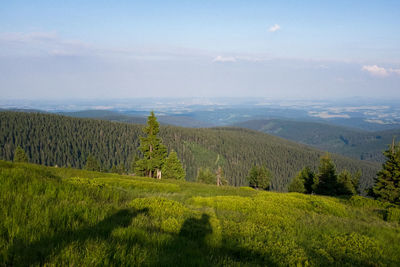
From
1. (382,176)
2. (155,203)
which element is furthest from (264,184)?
(155,203)

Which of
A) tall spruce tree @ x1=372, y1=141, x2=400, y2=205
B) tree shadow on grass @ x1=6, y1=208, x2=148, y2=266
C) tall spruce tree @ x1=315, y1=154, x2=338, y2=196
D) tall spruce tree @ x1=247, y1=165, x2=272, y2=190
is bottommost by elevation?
tall spruce tree @ x1=247, y1=165, x2=272, y2=190

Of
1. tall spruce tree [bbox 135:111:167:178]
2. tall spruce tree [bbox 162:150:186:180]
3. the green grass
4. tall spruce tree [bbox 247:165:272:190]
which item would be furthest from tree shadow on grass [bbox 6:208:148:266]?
tall spruce tree [bbox 247:165:272:190]

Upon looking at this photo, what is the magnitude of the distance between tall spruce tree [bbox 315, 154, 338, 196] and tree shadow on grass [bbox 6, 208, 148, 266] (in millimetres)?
56315

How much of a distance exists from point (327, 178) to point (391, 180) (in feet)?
56.3

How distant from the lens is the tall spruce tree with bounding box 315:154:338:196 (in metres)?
50.8

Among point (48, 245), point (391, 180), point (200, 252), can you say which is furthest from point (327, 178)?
point (48, 245)

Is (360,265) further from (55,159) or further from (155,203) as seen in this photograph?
(55,159)

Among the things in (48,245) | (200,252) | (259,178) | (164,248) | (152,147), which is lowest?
(259,178)

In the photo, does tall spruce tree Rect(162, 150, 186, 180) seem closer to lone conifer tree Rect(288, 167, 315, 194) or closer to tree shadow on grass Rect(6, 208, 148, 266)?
lone conifer tree Rect(288, 167, 315, 194)

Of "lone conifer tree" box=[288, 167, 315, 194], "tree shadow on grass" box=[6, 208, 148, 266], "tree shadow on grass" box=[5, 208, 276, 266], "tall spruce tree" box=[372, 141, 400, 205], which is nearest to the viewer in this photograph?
"tree shadow on grass" box=[6, 208, 148, 266]

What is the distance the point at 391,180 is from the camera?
112 feet

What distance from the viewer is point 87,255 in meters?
2.81

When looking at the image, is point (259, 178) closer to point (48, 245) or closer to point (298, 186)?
point (298, 186)

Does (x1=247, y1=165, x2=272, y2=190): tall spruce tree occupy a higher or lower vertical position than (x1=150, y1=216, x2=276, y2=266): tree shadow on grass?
lower
